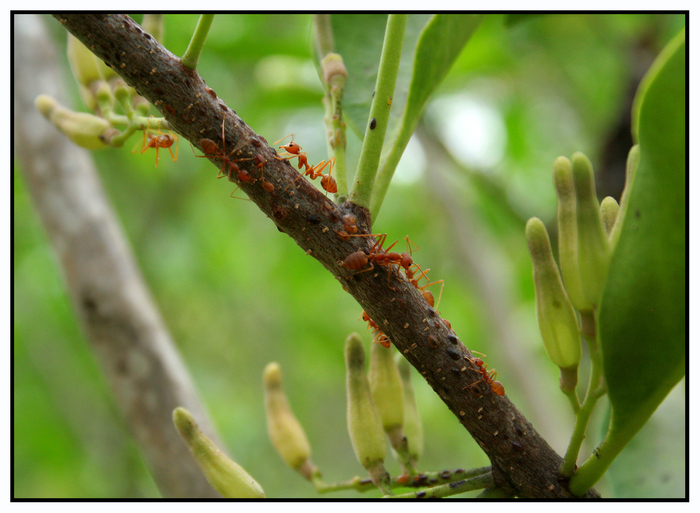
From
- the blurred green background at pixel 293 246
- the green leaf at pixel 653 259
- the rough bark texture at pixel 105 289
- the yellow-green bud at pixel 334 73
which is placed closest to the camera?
the green leaf at pixel 653 259

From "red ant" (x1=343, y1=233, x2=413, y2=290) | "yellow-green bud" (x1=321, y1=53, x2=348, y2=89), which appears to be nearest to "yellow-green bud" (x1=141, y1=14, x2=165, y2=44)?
"yellow-green bud" (x1=321, y1=53, x2=348, y2=89)

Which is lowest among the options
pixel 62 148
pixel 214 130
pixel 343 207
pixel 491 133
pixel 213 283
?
pixel 343 207

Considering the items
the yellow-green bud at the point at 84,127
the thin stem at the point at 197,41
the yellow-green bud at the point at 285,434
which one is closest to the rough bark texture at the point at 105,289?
the yellow-green bud at the point at 285,434

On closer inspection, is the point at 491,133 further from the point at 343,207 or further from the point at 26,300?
the point at 26,300

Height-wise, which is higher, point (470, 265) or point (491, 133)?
point (491, 133)

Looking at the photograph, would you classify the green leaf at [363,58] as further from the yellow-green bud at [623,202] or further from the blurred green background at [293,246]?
the blurred green background at [293,246]

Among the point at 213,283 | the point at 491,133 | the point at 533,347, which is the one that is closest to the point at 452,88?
the point at 491,133
